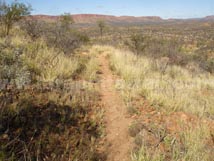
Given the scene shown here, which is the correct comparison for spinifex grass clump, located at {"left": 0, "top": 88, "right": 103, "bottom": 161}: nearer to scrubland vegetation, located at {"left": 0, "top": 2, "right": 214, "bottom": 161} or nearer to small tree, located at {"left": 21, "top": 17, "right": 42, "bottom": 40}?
scrubland vegetation, located at {"left": 0, "top": 2, "right": 214, "bottom": 161}

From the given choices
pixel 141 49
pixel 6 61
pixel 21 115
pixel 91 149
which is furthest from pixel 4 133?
pixel 141 49

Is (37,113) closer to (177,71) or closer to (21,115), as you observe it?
(21,115)

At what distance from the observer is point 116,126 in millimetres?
3955

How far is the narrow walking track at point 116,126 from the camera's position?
3.20 m

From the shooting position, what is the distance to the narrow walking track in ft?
10.5

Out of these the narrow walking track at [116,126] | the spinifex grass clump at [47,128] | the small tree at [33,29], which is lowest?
the narrow walking track at [116,126]

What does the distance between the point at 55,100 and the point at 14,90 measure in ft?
2.44

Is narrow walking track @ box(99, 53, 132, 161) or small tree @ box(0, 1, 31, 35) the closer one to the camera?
narrow walking track @ box(99, 53, 132, 161)

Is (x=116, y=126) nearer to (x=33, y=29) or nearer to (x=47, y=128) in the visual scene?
(x=47, y=128)

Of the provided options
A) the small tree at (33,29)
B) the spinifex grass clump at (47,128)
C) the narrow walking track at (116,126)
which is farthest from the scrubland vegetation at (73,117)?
the small tree at (33,29)

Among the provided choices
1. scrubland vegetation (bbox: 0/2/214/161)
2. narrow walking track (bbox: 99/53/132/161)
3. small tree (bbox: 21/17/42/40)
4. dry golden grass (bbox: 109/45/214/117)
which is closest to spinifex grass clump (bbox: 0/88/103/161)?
scrubland vegetation (bbox: 0/2/214/161)

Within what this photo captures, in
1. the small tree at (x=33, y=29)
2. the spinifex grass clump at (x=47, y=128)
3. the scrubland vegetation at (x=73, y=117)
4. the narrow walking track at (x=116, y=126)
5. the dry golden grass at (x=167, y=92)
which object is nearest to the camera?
the spinifex grass clump at (x=47, y=128)

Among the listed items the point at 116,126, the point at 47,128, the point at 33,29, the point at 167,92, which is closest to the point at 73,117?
the point at 47,128

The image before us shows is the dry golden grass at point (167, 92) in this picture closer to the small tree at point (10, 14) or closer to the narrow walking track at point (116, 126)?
the narrow walking track at point (116, 126)
